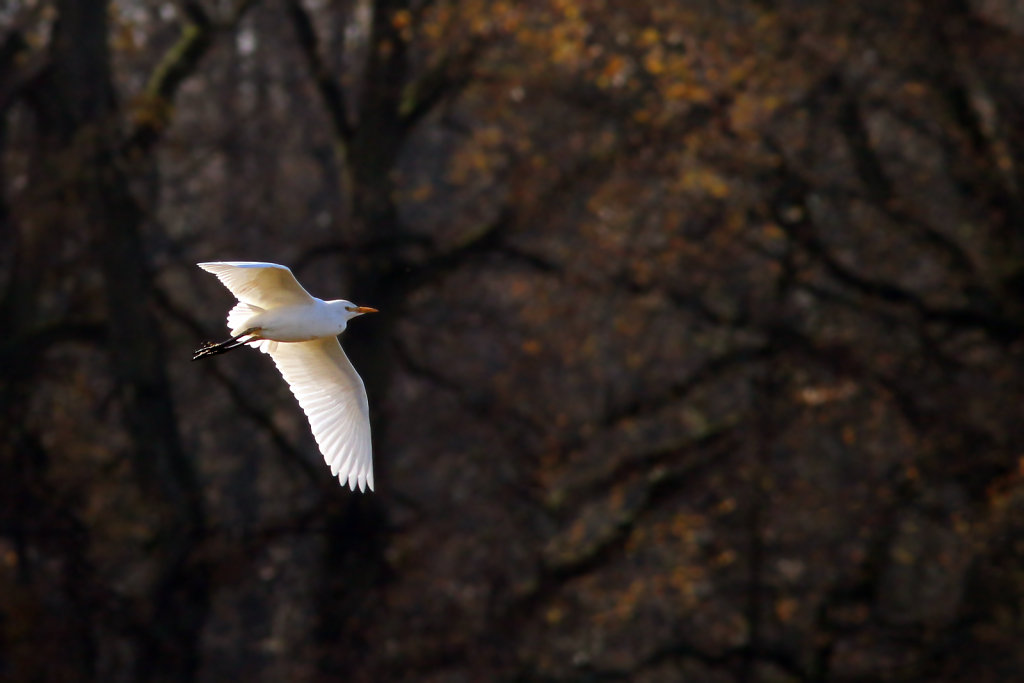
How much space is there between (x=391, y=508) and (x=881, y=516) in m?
A: 4.09

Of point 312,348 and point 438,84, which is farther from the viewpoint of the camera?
point 438,84

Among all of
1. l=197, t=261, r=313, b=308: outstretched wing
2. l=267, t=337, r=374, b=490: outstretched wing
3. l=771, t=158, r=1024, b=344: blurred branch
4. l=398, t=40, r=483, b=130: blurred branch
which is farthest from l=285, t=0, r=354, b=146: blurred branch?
l=197, t=261, r=313, b=308: outstretched wing

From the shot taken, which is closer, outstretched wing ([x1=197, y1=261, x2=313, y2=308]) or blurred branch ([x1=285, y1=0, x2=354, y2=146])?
outstretched wing ([x1=197, y1=261, x2=313, y2=308])

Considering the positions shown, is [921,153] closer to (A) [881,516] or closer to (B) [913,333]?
(B) [913,333]

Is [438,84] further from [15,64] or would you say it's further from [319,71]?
[15,64]

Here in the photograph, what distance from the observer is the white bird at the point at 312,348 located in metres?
7.74

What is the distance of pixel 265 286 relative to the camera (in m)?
7.82

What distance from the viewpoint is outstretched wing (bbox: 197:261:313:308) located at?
7648mm

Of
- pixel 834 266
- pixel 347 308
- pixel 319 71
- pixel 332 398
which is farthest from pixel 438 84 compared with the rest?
pixel 347 308

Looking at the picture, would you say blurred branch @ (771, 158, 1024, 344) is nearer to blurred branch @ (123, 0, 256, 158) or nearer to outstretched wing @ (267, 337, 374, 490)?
blurred branch @ (123, 0, 256, 158)

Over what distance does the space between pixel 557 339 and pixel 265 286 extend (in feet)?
22.0

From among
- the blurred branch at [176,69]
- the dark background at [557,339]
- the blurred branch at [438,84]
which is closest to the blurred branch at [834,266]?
the dark background at [557,339]

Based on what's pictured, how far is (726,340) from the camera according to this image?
1437cm

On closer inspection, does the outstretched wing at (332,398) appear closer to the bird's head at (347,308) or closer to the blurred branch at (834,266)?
the bird's head at (347,308)
